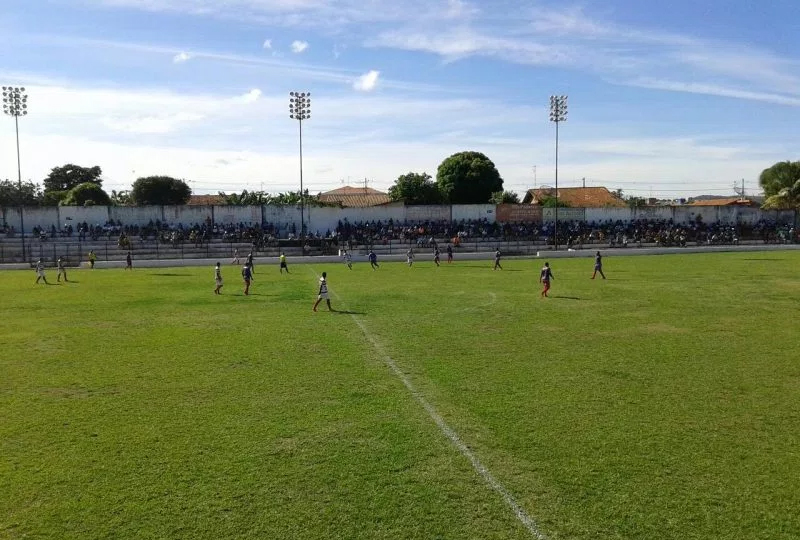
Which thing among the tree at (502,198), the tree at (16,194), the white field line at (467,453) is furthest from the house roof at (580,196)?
the white field line at (467,453)

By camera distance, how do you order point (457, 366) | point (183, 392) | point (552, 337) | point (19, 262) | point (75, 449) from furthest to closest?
A: point (19, 262) < point (552, 337) < point (457, 366) < point (183, 392) < point (75, 449)

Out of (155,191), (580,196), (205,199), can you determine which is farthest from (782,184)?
(205,199)

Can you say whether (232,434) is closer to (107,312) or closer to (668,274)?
(107,312)

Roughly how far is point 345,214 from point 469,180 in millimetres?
24382

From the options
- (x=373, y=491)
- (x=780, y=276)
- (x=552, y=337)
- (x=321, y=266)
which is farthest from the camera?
(x=321, y=266)

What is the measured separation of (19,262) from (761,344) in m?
47.0

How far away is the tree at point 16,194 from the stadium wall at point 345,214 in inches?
857

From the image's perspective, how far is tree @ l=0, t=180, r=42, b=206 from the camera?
250 ft

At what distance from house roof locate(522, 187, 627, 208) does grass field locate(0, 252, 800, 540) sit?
70.4 meters

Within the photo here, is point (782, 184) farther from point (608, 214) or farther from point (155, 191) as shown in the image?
point (155, 191)

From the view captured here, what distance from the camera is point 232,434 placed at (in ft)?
29.0

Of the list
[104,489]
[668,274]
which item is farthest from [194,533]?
[668,274]

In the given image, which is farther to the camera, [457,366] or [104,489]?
[457,366]

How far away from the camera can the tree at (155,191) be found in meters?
80.8
